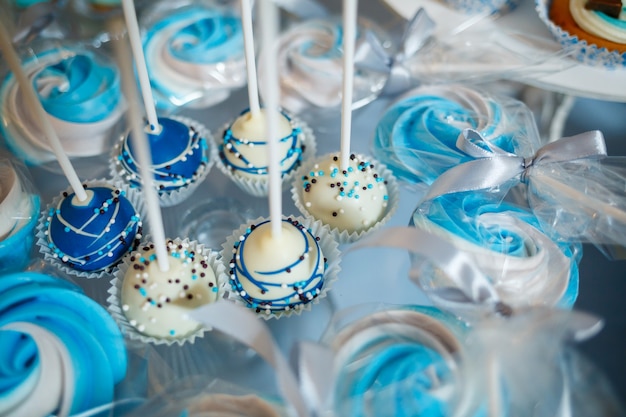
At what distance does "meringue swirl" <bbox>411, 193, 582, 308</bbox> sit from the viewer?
3.25 feet

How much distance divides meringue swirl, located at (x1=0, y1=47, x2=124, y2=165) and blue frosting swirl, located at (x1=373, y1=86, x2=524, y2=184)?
608mm

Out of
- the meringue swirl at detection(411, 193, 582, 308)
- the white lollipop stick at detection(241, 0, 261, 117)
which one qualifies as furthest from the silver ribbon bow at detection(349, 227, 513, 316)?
the white lollipop stick at detection(241, 0, 261, 117)

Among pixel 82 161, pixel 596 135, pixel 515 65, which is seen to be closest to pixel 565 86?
pixel 515 65

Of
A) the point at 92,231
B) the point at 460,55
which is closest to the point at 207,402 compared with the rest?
the point at 92,231

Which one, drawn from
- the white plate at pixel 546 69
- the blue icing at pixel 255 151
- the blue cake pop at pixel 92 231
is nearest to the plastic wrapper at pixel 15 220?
the blue cake pop at pixel 92 231

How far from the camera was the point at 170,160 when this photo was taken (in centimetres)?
119

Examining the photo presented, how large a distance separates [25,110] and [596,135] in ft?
3.78

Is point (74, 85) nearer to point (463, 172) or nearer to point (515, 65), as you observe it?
point (463, 172)

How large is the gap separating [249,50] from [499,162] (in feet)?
Result: 1.62

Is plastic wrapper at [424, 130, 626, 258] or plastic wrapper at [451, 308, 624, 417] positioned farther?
plastic wrapper at [424, 130, 626, 258]

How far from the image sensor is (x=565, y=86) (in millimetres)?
1349

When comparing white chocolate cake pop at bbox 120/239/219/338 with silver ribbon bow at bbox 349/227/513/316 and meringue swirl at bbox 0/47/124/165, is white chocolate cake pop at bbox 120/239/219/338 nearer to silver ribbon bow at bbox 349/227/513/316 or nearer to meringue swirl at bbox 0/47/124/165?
silver ribbon bow at bbox 349/227/513/316

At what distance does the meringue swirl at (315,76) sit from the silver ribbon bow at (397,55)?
3 cm

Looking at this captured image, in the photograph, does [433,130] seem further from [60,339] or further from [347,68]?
[60,339]
